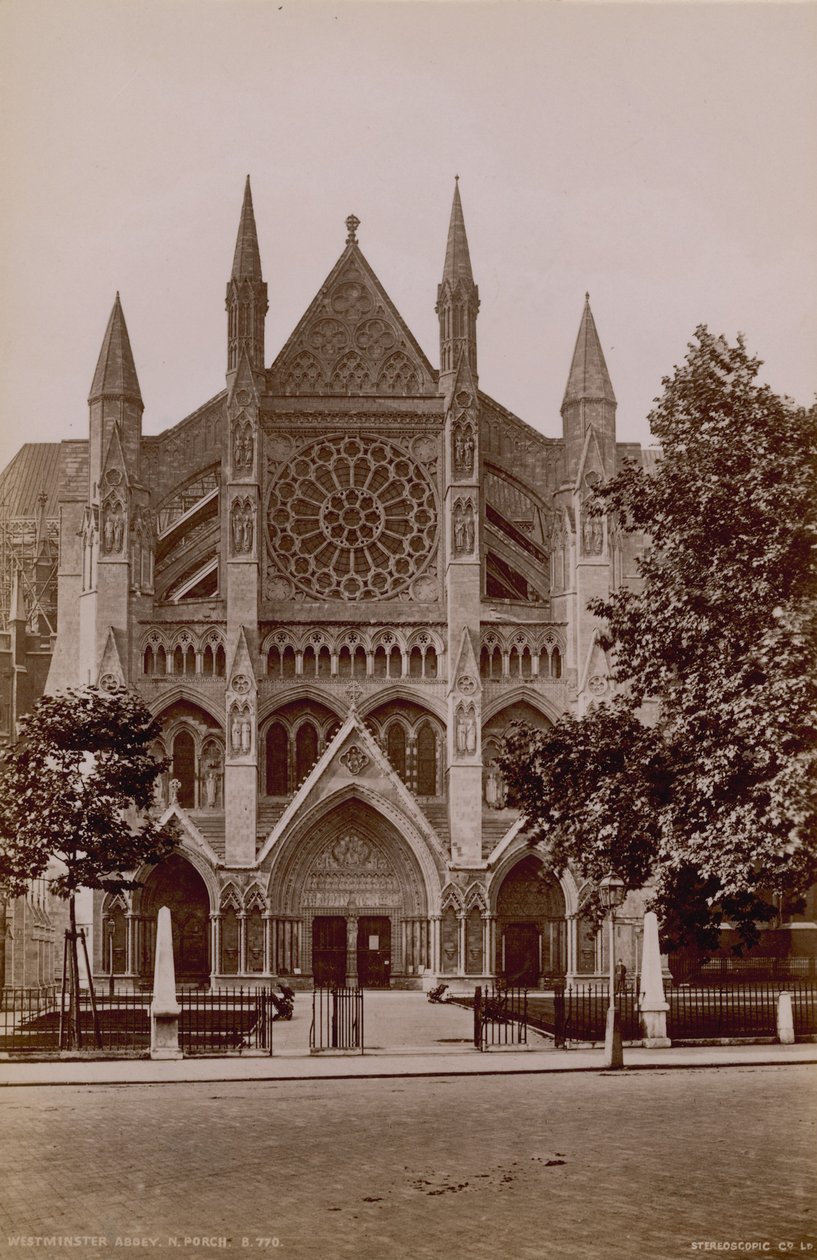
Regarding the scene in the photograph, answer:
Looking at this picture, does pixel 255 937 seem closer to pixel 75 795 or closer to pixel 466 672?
pixel 466 672

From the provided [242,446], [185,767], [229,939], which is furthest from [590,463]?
[229,939]

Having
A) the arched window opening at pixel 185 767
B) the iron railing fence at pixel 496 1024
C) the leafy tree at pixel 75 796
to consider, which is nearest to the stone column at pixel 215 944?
the arched window opening at pixel 185 767

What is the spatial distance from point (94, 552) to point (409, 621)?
9632mm

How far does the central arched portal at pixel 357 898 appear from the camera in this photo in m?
46.9

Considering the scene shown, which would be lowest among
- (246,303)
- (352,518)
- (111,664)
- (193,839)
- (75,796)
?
(193,839)

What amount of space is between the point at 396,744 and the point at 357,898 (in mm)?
4765

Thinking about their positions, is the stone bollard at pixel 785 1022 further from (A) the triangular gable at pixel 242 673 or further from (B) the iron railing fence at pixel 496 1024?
(A) the triangular gable at pixel 242 673

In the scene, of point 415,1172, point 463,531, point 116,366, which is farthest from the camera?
point 116,366

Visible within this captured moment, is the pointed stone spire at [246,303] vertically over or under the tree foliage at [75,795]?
over

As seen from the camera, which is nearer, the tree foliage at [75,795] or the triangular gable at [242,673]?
the tree foliage at [75,795]

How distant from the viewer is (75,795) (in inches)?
1158

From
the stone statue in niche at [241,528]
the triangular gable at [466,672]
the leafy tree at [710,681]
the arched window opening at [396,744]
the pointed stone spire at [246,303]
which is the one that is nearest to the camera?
the leafy tree at [710,681]

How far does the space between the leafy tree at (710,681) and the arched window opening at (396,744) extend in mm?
25089

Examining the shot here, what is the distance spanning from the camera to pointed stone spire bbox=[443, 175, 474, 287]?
1972 inches
